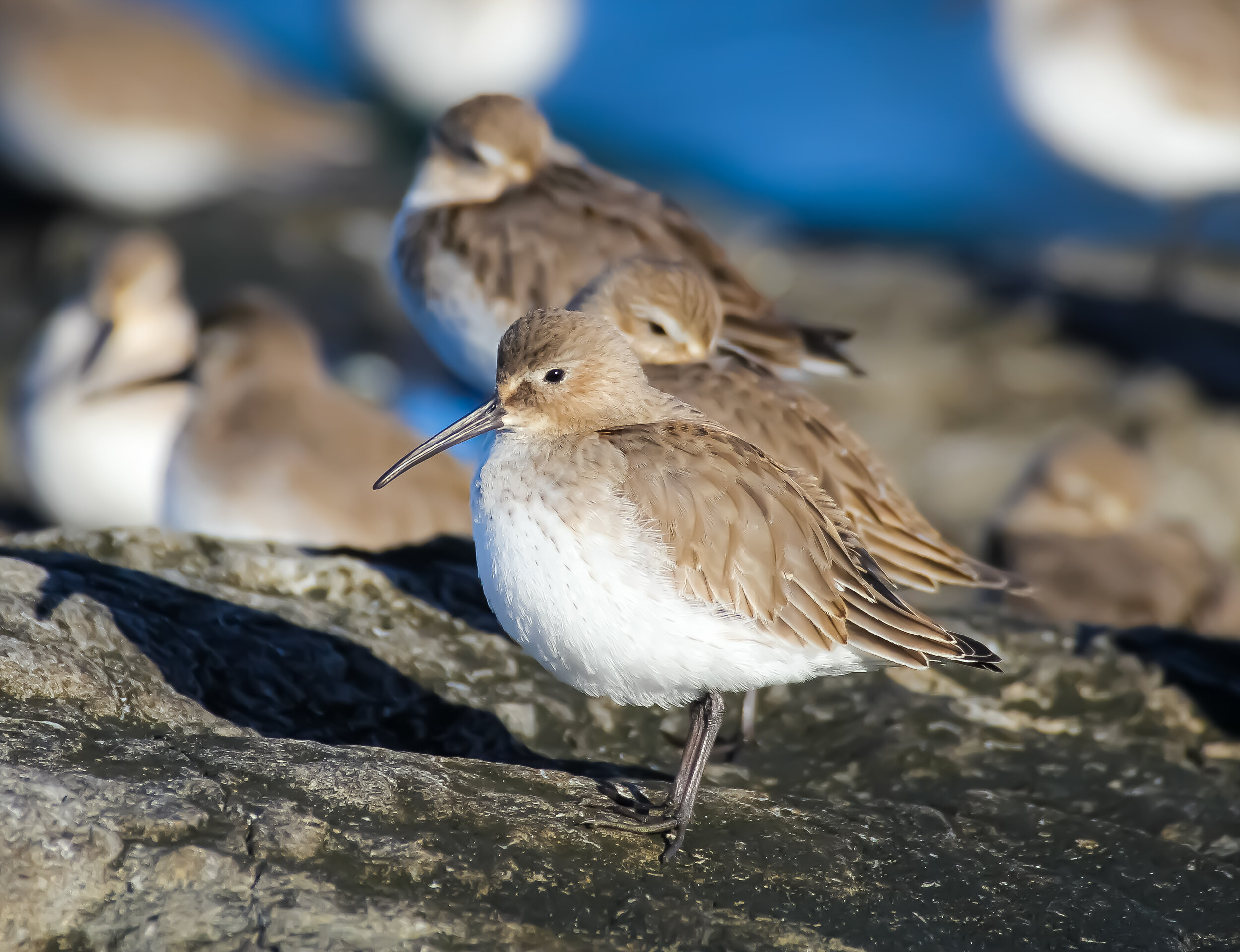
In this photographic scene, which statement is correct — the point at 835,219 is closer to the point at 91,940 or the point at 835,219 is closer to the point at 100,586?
the point at 100,586

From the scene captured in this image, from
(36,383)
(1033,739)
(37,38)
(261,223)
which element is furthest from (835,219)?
(1033,739)

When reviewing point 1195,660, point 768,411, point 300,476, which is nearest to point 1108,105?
point 1195,660

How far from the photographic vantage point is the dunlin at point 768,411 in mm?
4410

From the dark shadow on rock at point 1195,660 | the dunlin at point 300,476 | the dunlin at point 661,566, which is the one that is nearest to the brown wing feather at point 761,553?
the dunlin at point 661,566

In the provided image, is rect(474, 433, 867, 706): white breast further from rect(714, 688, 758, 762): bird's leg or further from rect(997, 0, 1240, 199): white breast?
rect(997, 0, 1240, 199): white breast

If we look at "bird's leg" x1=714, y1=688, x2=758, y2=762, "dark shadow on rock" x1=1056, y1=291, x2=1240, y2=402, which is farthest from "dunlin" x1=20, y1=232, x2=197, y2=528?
"dark shadow on rock" x1=1056, y1=291, x2=1240, y2=402

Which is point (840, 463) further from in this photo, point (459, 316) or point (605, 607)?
point (459, 316)

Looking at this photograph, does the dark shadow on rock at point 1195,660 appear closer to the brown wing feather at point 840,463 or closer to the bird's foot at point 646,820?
the brown wing feather at point 840,463

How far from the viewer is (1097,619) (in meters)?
6.11

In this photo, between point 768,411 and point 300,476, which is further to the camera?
point 300,476

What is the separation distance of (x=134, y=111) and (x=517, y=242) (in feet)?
22.7

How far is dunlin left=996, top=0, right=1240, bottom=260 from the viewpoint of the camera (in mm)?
9195

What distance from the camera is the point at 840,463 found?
14.8 feet

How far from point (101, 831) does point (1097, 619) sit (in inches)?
171
